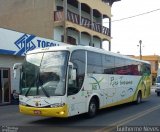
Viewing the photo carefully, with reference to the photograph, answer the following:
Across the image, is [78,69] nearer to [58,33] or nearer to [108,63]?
[108,63]

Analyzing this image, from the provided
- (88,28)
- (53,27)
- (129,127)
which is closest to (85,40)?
(88,28)

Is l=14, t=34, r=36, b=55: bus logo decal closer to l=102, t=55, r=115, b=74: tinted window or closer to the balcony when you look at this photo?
the balcony

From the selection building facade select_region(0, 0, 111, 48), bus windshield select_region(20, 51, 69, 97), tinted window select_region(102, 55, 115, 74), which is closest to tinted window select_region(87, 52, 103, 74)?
tinted window select_region(102, 55, 115, 74)

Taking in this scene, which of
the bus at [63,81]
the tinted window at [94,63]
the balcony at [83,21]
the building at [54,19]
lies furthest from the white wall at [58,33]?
the tinted window at [94,63]

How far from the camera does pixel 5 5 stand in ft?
127

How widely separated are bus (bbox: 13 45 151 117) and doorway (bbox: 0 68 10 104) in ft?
31.6

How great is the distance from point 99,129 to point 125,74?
9066 mm

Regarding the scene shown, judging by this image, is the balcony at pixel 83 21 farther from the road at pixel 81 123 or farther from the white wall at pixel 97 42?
the road at pixel 81 123

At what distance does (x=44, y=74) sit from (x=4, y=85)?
11.9 metres

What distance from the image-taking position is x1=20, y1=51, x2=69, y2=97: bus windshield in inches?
539

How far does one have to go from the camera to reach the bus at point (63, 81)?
13594mm

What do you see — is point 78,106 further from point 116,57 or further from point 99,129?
point 116,57

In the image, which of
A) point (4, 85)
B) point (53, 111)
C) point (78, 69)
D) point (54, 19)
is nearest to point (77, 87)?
point (78, 69)

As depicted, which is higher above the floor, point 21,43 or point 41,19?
point 41,19
